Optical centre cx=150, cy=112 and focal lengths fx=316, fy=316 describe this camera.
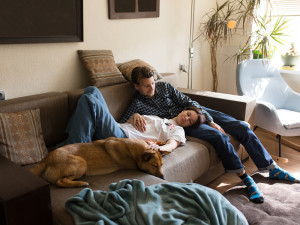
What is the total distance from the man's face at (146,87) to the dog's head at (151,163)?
2.54ft

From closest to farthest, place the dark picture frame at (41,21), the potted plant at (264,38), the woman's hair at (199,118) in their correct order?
the dark picture frame at (41,21)
the woman's hair at (199,118)
the potted plant at (264,38)

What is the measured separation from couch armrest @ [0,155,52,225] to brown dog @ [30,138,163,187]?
0.22 metres

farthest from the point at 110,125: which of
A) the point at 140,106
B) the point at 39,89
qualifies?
the point at 39,89

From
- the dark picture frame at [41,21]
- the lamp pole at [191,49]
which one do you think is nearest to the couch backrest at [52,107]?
the dark picture frame at [41,21]

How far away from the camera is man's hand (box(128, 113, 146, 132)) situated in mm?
2354

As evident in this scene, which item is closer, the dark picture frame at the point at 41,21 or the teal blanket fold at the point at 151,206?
the teal blanket fold at the point at 151,206

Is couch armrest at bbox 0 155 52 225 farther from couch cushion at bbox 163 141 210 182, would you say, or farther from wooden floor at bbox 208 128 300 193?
wooden floor at bbox 208 128 300 193

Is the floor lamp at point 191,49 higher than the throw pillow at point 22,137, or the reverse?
the floor lamp at point 191,49

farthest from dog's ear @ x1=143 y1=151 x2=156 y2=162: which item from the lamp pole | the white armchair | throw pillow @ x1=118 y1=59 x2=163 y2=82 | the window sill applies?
the window sill

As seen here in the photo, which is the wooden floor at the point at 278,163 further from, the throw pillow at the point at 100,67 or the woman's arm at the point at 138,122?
the throw pillow at the point at 100,67

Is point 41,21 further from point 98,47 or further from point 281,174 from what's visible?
point 281,174

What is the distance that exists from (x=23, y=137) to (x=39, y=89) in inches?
22.4

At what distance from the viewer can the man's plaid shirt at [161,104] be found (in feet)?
8.48

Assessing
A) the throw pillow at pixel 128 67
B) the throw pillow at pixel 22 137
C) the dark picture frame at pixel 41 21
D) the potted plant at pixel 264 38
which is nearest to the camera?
the throw pillow at pixel 22 137
